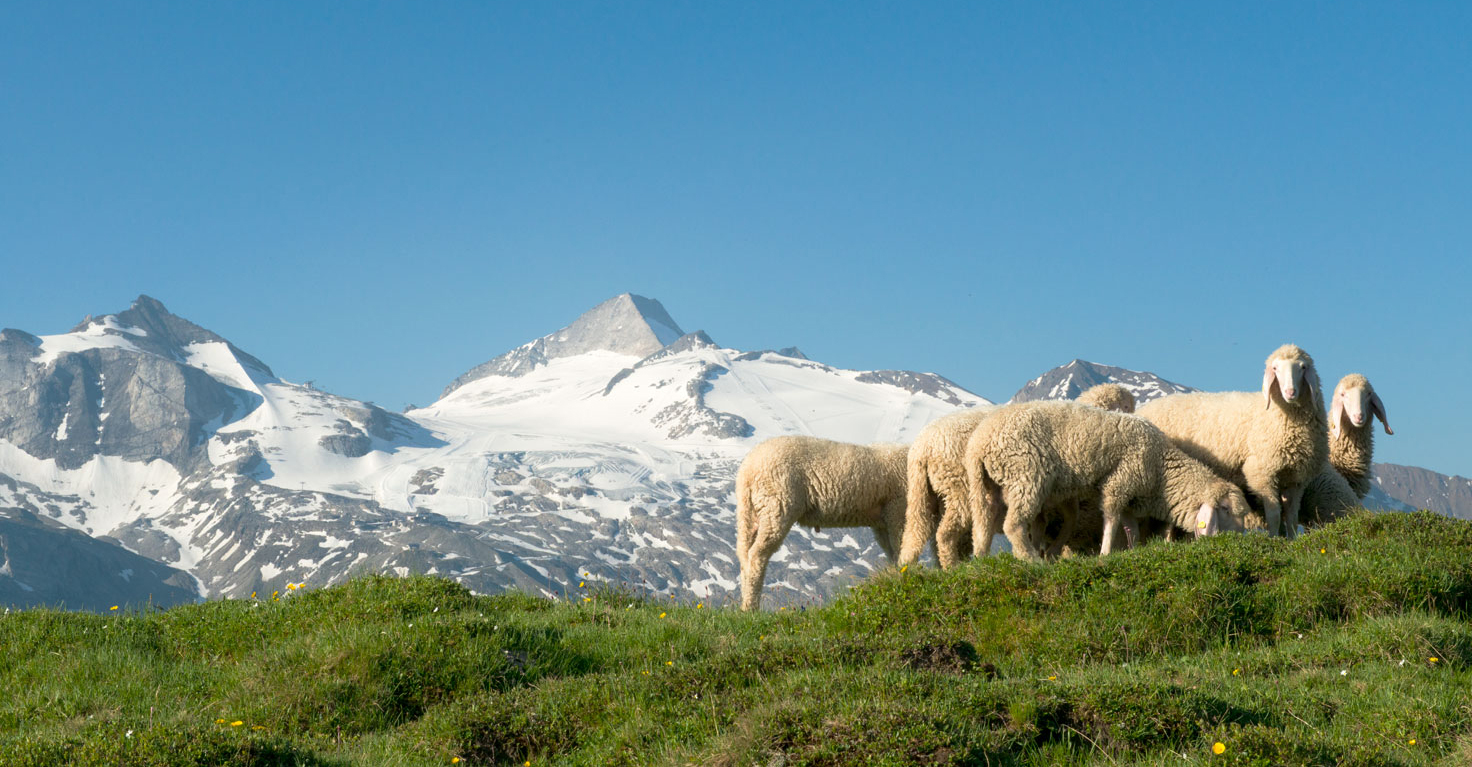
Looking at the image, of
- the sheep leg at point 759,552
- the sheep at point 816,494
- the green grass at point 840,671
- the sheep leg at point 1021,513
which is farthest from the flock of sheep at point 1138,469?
the green grass at point 840,671

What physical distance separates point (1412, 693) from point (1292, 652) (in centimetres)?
143

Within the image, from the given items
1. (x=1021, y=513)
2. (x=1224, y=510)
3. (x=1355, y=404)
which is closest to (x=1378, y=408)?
(x=1355, y=404)

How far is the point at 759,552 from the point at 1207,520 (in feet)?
23.9

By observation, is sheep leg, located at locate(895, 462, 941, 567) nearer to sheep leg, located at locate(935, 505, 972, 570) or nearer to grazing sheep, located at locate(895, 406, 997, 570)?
grazing sheep, located at locate(895, 406, 997, 570)

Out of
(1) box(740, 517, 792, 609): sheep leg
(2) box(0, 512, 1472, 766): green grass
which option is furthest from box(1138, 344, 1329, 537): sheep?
(1) box(740, 517, 792, 609): sheep leg

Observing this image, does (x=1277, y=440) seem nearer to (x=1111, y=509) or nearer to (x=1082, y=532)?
(x=1111, y=509)

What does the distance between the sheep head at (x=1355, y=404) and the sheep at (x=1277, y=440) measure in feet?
1.80

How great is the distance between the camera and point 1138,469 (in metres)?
15.5

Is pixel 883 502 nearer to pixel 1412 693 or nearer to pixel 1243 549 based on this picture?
pixel 1243 549

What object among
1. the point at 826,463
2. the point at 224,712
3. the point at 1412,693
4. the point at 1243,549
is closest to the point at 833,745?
the point at 1412,693

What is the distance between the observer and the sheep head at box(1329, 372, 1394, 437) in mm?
16078

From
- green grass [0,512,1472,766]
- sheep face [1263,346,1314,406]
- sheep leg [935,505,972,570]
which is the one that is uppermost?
sheep face [1263,346,1314,406]

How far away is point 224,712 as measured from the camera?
920 centimetres

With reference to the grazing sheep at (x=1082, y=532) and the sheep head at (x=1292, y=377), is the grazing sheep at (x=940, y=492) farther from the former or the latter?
the sheep head at (x=1292, y=377)
